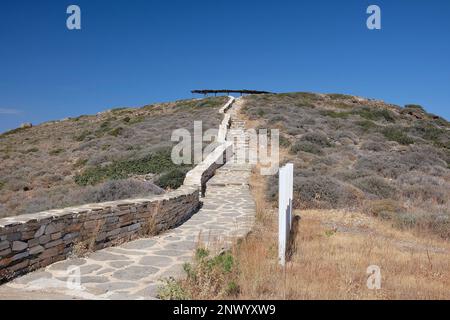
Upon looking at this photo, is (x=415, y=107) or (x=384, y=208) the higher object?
(x=415, y=107)

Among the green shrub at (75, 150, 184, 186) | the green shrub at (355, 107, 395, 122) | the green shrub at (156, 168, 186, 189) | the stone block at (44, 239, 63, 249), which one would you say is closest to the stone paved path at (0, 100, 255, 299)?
the stone block at (44, 239, 63, 249)

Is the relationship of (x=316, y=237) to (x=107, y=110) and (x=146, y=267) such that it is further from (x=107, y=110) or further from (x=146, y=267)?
(x=107, y=110)

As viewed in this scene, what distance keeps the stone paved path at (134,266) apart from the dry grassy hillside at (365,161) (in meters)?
3.45

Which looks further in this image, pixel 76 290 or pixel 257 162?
pixel 257 162

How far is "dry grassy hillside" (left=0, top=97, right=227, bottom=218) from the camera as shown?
10.0m

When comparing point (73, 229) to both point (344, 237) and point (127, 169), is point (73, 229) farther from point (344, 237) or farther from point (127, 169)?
point (127, 169)

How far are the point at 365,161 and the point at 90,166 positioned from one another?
12.8m

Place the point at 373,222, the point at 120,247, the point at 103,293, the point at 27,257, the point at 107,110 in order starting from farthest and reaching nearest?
the point at 107,110, the point at 373,222, the point at 120,247, the point at 27,257, the point at 103,293

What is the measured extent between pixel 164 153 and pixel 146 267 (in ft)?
38.7

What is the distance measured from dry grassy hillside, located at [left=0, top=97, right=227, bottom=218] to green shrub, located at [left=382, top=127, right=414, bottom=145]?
11706 millimetres

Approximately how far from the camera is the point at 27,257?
4.38 metres

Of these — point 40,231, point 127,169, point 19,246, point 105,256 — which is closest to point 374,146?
point 127,169

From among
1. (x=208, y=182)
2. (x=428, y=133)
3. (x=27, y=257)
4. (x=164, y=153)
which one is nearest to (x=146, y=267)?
(x=27, y=257)

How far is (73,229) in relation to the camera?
510cm
